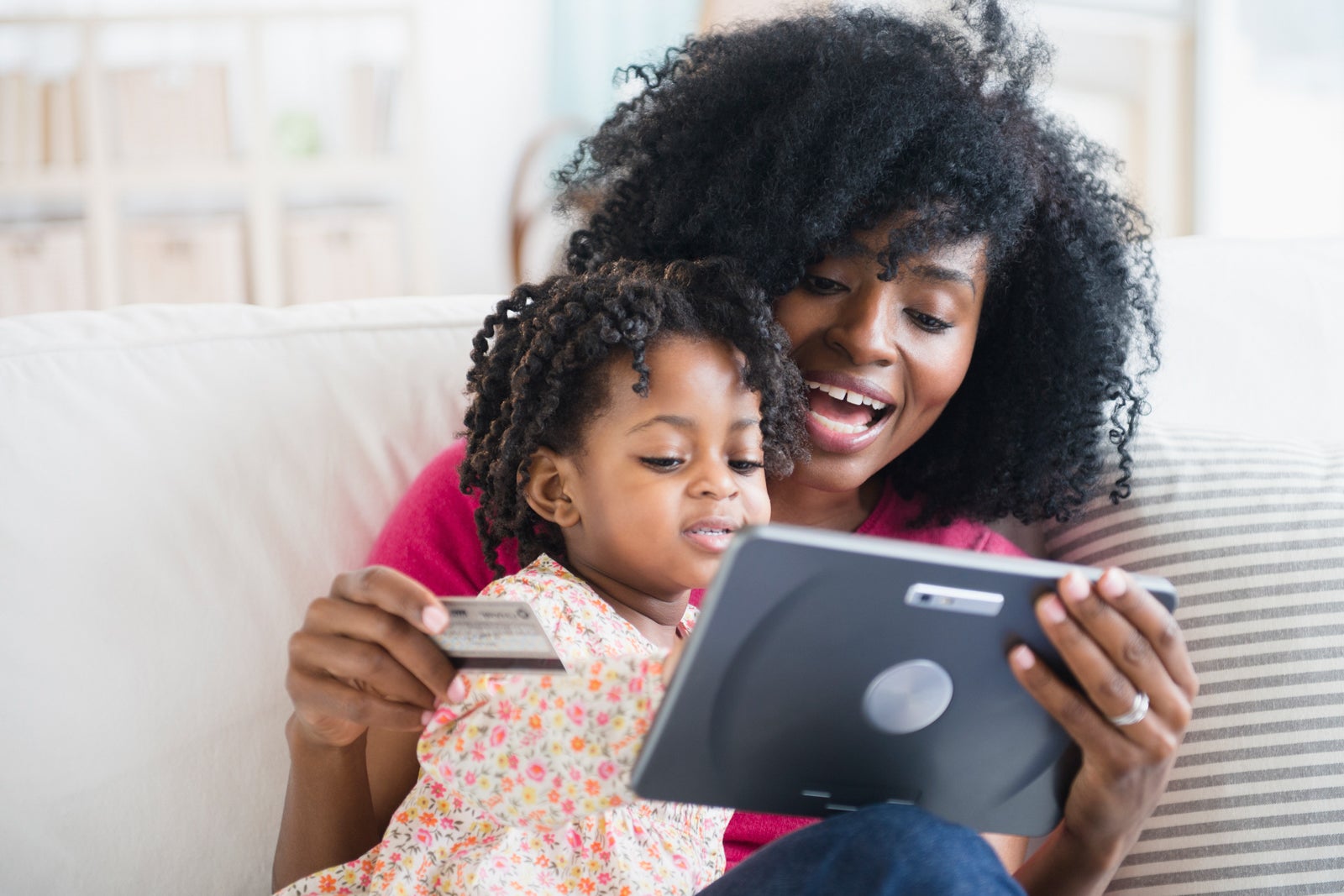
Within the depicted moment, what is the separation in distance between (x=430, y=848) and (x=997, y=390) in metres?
0.91

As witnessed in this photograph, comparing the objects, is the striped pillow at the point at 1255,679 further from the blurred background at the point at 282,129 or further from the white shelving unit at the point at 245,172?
the white shelving unit at the point at 245,172

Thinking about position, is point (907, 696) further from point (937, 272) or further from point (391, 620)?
point (937, 272)

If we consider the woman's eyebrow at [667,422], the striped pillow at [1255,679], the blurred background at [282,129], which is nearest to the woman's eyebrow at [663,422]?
the woman's eyebrow at [667,422]

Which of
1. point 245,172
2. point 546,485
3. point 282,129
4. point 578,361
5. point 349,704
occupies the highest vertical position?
point 282,129

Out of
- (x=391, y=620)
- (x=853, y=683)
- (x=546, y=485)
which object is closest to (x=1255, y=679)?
(x=853, y=683)

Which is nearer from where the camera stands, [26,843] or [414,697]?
[414,697]

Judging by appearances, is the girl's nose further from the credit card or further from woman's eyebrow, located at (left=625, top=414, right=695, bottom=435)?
the credit card

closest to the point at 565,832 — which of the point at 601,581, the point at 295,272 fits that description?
the point at 601,581

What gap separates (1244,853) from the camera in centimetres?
126

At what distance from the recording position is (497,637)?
0.90m

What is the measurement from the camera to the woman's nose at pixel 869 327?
135cm

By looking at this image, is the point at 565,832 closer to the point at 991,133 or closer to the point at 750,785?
the point at 750,785

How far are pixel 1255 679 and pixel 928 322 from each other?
50 cm

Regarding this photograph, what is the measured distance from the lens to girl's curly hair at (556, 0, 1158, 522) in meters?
1.35
